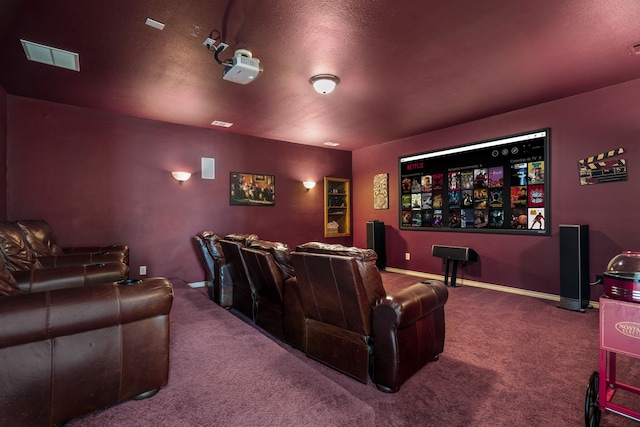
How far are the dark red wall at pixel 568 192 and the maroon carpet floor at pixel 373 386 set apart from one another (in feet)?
4.18

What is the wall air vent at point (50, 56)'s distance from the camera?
108 inches

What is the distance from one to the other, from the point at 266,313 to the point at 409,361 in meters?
1.50

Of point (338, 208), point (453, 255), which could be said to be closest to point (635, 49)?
point (453, 255)

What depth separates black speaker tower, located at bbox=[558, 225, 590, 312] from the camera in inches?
149

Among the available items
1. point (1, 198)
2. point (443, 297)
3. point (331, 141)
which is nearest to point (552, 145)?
point (443, 297)

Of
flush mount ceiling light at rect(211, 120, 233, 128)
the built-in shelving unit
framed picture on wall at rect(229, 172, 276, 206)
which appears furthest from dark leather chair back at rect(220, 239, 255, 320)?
the built-in shelving unit

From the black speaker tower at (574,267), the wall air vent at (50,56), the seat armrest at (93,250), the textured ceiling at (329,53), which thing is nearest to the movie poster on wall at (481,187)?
the black speaker tower at (574,267)

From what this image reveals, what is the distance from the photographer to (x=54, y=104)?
4.22 m

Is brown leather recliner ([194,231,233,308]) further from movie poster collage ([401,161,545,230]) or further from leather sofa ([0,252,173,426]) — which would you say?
movie poster collage ([401,161,545,230])

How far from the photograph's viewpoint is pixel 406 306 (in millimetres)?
2020

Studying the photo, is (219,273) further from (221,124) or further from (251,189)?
(221,124)

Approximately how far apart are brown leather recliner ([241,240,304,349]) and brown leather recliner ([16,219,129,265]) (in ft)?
6.11

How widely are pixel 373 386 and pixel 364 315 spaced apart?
52cm

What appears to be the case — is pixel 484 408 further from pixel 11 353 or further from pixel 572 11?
pixel 572 11
